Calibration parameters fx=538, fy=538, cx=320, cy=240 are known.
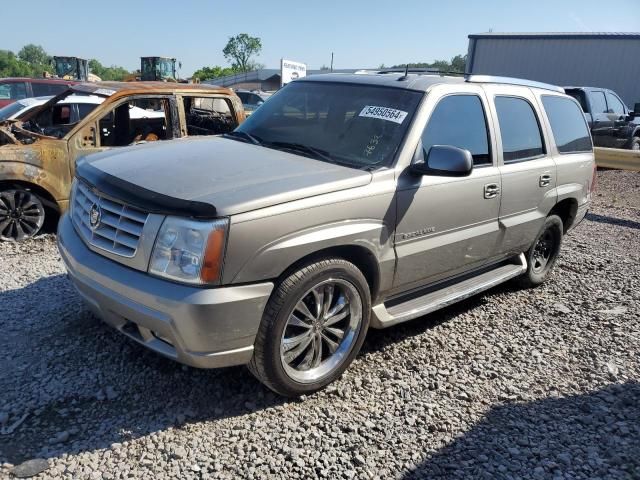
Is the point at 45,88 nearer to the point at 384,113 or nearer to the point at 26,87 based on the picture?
the point at 26,87

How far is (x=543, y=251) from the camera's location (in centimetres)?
539

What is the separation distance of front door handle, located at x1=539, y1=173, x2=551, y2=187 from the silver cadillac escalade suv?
0.06 ft

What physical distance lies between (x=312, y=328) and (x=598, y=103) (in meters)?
12.8

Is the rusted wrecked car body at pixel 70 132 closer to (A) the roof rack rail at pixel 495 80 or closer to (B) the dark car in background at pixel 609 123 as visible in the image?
(A) the roof rack rail at pixel 495 80

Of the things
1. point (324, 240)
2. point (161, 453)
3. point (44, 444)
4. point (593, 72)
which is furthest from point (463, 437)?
point (593, 72)

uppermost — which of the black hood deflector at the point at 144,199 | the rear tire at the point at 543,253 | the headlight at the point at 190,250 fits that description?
the black hood deflector at the point at 144,199

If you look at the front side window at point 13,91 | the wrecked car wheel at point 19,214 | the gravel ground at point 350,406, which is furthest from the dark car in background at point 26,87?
the gravel ground at point 350,406

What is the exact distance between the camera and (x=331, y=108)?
12.9ft

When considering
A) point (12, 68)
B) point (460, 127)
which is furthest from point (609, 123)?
point (12, 68)

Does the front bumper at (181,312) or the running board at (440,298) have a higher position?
the front bumper at (181,312)

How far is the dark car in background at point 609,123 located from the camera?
13.0 metres

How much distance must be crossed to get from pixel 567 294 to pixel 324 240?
A: 3328 mm

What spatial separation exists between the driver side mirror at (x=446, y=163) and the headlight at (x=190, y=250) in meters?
1.41

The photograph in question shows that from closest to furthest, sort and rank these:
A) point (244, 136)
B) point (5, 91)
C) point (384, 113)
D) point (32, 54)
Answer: point (384, 113)
point (244, 136)
point (5, 91)
point (32, 54)
